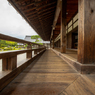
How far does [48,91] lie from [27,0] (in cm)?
334

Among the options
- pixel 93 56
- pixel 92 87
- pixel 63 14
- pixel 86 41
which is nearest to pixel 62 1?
pixel 63 14

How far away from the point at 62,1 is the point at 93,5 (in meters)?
2.19

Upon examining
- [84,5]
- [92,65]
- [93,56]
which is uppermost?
[84,5]

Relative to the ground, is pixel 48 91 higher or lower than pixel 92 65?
lower

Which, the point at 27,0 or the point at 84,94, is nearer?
the point at 84,94

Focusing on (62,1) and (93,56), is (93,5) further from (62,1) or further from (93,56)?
(62,1)

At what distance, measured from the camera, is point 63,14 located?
2783mm

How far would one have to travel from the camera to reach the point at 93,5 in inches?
41.0

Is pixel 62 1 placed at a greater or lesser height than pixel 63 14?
greater

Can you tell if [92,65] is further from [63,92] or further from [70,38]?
[70,38]

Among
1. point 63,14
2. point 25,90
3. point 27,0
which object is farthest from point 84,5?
point 27,0

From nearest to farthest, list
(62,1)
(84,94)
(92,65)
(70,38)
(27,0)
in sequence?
(84,94) < (92,65) < (27,0) < (62,1) < (70,38)

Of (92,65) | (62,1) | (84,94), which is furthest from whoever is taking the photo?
(62,1)

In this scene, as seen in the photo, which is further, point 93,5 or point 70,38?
point 70,38
